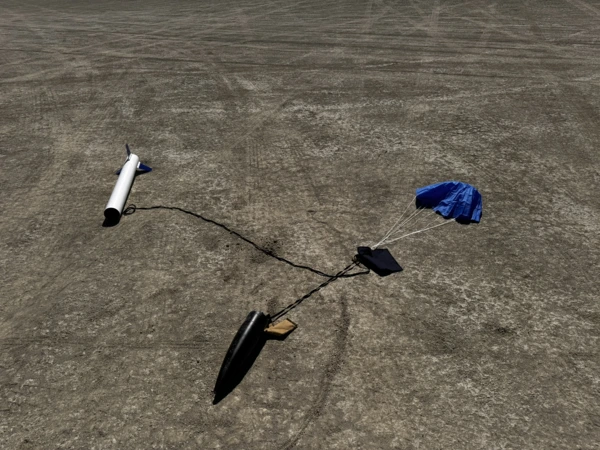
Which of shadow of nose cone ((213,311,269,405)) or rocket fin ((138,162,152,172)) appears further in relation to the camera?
rocket fin ((138,162,152,172))

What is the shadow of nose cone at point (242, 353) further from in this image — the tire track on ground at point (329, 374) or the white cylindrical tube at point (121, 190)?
the white cylindrical tube at point (121, 190)

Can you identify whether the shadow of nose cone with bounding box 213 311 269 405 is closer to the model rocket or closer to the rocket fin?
the model rocket

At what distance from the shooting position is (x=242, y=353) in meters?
4.95

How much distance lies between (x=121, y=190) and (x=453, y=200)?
186 inches

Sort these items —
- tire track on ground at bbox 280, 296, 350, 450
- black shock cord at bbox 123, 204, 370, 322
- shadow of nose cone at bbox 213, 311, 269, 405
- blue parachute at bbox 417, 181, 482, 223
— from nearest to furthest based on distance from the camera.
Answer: tire track on ground at bbox 280, 296, 350, 450 < shadow of nose cone at bbox 213, 311, 269, 405 < black shock cord at bbox 123, 204, 370, 322 < blue parachute at bbox 417, 181, 482, 223

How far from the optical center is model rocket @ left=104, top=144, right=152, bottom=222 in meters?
7.39

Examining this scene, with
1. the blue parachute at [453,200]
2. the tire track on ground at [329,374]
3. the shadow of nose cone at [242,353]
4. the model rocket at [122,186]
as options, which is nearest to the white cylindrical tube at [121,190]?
the model rocket at [122,186]

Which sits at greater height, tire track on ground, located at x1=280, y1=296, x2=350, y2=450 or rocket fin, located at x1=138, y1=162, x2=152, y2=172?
rocket fin, located at x1=138, y1=162, x2=152, y2=172

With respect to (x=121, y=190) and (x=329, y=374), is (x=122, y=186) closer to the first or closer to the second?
(x=121, y=190)

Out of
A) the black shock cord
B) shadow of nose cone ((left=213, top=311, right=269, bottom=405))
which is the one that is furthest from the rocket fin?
shadow of nose cone ((left=213, top=311, right=269, bottom=405))

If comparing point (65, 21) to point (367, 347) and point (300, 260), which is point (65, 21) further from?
point (367, 347)

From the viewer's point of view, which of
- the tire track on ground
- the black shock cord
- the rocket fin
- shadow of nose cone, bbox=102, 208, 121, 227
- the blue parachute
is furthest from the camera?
the rocket fin

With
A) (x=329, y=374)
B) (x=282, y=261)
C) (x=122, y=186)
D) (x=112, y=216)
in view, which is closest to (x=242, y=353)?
(x=329, y=374)

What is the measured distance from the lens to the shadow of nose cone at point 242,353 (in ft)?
15.8
